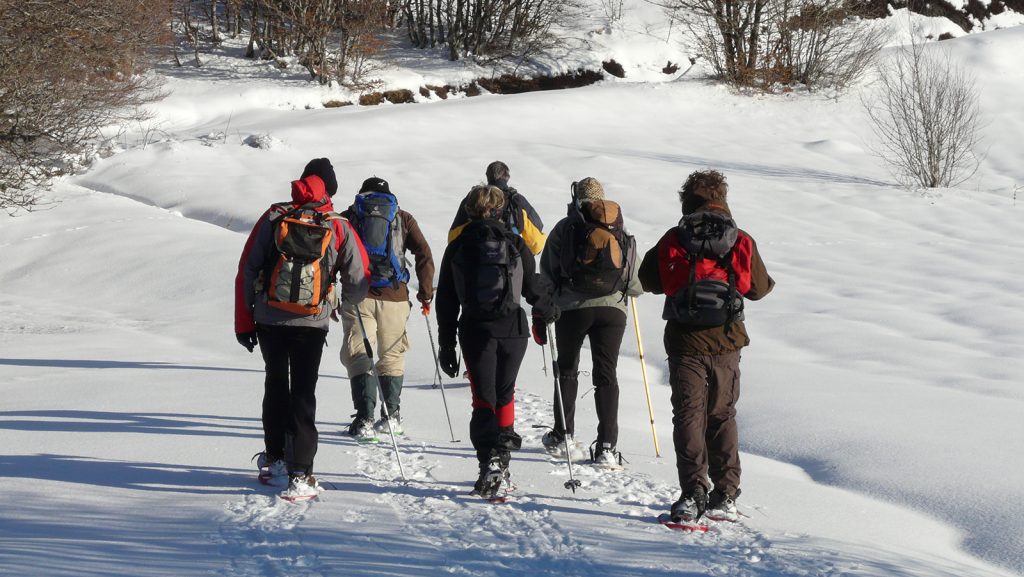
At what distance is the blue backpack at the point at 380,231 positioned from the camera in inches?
231

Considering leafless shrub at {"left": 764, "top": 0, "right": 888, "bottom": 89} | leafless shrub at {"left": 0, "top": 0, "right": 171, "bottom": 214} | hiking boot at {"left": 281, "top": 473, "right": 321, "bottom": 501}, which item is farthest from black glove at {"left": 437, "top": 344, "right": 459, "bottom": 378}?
leafless shrub at {"left": 764, "top": 0, "right": 888, "bottom": 89}

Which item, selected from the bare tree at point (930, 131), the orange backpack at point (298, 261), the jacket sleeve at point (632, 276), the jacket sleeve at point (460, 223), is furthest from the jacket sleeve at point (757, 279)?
the bare tree at point (930, 131)

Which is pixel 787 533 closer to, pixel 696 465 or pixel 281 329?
pixel 696 465

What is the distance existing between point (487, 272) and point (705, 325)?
109 centimetres

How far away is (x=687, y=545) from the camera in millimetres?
4238

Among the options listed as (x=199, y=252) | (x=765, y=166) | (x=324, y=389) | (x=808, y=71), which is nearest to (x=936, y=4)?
(x=808, y=71)

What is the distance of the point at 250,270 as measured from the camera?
Answer: 15.9 feet

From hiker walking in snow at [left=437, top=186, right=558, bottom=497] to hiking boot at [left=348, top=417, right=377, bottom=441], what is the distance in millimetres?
Answer: 1306

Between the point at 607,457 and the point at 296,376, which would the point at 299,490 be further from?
the point at 607,457

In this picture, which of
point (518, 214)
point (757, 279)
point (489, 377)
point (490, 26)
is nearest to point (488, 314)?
point (489, 377)

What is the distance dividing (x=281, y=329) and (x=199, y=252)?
9.42 metres

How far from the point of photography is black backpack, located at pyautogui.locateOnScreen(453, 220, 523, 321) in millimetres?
4836

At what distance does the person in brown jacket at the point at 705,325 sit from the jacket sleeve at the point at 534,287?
67cm

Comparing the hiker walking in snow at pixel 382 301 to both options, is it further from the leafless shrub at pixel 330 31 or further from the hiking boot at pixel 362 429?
the leafless shrub at pixel 330 31
